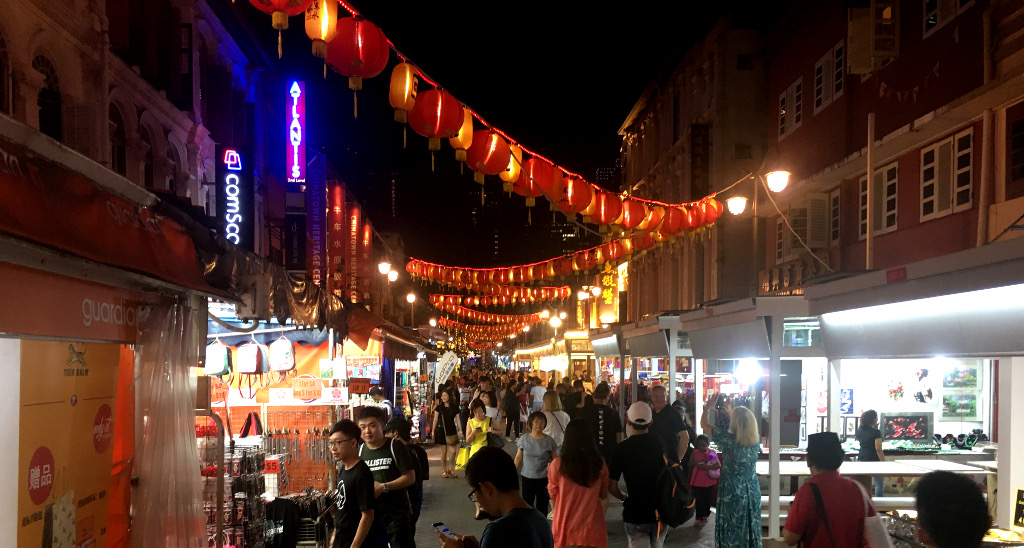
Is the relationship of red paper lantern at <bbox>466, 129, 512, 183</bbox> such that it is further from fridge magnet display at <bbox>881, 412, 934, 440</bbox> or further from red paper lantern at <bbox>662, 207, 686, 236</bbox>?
fridge magnet display at <bbox>881, 412, 934, 440</bbox>

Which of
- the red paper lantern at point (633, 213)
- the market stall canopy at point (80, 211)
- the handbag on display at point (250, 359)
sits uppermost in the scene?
the red paper lantern at point (633, 213)

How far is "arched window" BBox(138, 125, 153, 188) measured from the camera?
52.3 ft

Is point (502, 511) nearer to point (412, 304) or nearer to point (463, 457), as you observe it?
point (463, 457)

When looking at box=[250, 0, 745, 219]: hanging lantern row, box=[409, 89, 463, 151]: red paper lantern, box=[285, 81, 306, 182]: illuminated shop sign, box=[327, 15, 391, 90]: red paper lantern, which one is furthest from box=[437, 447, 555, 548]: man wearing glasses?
box=[285, 81, 306, 182]: illuminated shop sign

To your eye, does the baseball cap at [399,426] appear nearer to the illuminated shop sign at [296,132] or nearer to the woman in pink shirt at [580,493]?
the woman in pink shirt at [580,493]

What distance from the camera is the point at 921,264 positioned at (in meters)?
6.55

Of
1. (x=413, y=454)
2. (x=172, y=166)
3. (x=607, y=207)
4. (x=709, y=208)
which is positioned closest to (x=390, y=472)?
(x=413, y=454)

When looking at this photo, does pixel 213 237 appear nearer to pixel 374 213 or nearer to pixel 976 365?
pixel 976 365

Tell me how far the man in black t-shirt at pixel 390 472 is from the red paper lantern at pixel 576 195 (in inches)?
253

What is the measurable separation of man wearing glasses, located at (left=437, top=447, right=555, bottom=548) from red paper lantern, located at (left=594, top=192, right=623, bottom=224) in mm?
10426

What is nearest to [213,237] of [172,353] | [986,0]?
[172,353]

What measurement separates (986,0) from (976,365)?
20.1ft

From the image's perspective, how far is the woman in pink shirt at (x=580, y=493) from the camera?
667 centimetres

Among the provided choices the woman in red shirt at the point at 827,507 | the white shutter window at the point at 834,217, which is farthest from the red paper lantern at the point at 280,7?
the white shutter window at the point at 834,217
